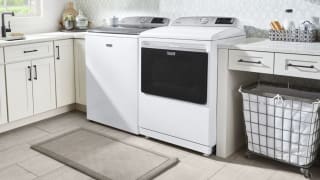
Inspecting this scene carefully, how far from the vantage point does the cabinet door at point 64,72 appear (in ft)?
Answer: 12.2

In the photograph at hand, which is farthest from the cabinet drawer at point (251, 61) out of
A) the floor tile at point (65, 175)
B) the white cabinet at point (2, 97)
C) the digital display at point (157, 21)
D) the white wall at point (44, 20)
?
the white wall at point (44, 20)

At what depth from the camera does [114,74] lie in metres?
3.34

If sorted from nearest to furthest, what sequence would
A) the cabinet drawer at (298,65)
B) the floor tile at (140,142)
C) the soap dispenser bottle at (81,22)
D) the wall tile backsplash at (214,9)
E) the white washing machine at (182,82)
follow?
the cabinet drawer at (298,65) → the white washing machine at (182,82) → the wall tile backsplash at (214,9) → the floor tile at (140,142) → the soap dispenser bottle at (81,22)

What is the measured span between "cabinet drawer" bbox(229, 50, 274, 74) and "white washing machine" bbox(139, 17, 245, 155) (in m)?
0.14

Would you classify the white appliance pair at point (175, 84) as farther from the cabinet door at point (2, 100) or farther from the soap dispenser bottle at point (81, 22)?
the cabinet door at point (2, 100)

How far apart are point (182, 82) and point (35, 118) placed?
5.26 ft

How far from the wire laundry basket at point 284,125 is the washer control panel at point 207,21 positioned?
2.13 ft

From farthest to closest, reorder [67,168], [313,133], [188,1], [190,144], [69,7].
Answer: [69,7] < [188,1] < [190,144] < [67,168] < [313,133]

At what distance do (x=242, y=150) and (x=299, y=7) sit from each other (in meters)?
1.20

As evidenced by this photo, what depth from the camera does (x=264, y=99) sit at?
2.65 metres

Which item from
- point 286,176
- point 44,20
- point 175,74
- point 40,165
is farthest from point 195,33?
point 44,20

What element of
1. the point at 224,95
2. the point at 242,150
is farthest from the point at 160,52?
the point at 242,150

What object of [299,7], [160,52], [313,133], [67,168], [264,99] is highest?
[299,7]

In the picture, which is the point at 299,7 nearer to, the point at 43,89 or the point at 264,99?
the point at 264,99
